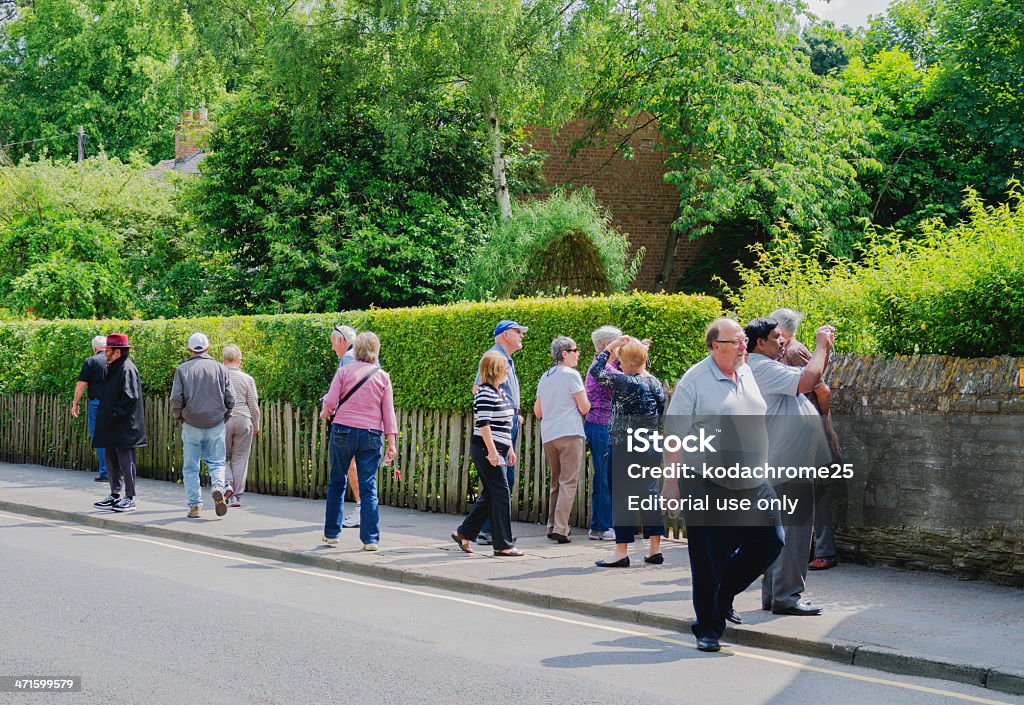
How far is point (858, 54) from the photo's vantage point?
3616 centimetres

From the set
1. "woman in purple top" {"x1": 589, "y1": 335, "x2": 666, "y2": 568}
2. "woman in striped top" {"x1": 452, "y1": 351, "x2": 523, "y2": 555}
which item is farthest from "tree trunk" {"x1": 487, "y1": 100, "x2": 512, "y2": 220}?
"woman in purple top" {"x1": 589, "y1": 335, "x2": 666, "y2": 568}

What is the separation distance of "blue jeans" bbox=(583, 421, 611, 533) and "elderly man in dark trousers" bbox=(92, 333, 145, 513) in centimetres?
576

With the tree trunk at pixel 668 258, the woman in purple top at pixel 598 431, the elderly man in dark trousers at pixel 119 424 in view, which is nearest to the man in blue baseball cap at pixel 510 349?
the woman in purple top at pixel 598 431

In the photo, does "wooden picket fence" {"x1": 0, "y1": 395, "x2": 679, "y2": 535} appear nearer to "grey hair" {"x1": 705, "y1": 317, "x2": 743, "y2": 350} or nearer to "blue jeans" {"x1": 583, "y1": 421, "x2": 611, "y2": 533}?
"blue jeans" {"x1": 583, "y1": 421, "x2": 611, "y2": 533}

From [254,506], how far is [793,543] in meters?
8.18

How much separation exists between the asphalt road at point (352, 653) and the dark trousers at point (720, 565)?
23 cm

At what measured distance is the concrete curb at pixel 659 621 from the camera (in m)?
6.23

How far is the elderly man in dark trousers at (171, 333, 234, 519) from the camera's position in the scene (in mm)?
12672

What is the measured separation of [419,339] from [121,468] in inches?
152

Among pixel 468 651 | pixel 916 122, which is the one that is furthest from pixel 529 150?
pixel 468 651

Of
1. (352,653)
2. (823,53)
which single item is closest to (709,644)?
(352,653)

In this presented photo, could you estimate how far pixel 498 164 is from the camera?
23.1 m

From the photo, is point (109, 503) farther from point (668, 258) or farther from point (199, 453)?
point (668, 258)

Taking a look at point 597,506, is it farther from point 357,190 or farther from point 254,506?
point 357,190
